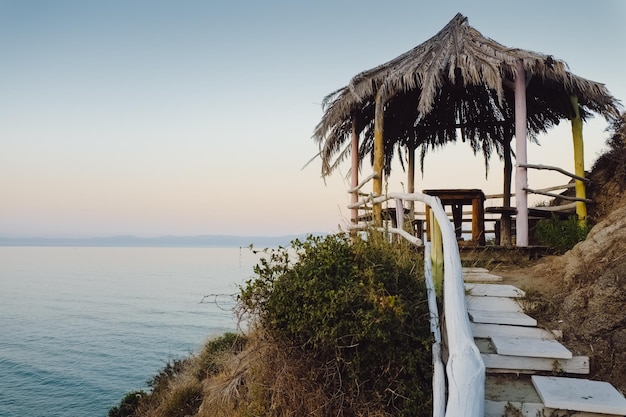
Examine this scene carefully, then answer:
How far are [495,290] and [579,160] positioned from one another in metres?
5.13

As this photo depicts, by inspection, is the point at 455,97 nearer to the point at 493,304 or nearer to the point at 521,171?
the point at 521,171

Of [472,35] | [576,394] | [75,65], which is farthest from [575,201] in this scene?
[75,65]

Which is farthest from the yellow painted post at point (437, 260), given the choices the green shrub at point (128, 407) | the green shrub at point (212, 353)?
the green shrub at point (128, 407)

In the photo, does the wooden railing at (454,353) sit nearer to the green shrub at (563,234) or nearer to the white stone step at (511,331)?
the white stone step at (511,331)

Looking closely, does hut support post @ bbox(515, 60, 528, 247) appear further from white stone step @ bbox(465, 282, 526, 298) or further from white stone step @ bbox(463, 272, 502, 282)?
white stone step @ bbox(465, 282, 526, 298)

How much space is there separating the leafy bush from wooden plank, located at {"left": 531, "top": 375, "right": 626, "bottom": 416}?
71 cm

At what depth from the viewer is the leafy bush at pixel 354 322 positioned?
3.10 meters

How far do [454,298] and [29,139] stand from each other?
22.7 m

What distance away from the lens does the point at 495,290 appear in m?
4.63

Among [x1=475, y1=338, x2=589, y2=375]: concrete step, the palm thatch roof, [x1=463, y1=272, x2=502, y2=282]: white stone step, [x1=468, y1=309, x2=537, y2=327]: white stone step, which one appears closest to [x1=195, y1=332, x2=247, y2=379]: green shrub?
the palm thatch roof

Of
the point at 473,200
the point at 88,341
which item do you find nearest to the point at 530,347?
the point at 473,200

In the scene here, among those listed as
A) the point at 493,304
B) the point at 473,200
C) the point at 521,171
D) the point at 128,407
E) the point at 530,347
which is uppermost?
the point at 521,171

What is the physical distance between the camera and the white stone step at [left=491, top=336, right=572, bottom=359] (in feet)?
10.4

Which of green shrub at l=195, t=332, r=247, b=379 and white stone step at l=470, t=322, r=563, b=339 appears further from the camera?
green shrub at l=195, t=332, r=247, b=379
